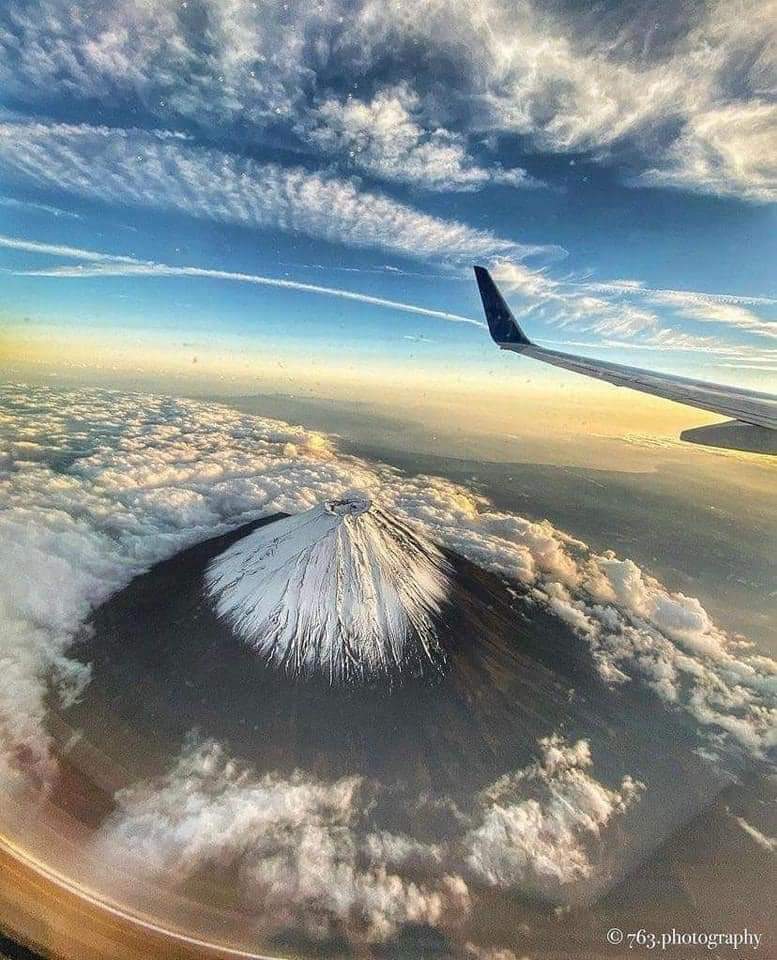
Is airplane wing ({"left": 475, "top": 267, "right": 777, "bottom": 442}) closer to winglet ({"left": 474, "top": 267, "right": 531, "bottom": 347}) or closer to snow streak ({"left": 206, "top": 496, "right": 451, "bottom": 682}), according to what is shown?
winglet ({"left": 474, "top": 267, "right": 531, "bottom": 347})

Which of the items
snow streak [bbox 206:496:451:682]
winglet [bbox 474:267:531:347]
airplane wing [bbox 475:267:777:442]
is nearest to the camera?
airplane wing [bbox 475:267:777:442]

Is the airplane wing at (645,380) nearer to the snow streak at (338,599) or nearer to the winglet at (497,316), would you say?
the winglet at (497,316)

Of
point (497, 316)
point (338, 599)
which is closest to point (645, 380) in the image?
point (497, 316)

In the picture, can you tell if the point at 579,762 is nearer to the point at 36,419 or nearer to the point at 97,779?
the point at 97,779

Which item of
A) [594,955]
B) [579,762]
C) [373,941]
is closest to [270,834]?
[373,941]

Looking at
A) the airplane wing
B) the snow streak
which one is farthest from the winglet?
the snow streak

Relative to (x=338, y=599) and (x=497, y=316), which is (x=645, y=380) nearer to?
(x=497, y=316)

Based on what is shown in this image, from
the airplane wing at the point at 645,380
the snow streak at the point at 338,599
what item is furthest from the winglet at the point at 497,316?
the snow streak at the point at 338,599

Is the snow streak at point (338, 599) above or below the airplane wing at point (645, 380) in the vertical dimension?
below
